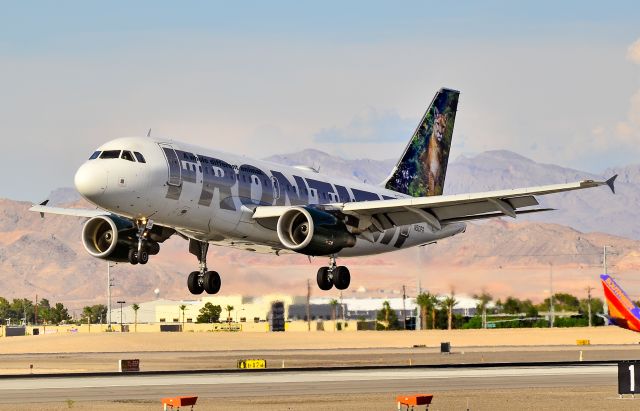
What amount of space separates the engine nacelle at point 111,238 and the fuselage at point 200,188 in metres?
2.58

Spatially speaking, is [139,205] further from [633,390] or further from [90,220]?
[633,390]

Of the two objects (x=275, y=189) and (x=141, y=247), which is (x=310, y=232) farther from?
(x=141, y=247)

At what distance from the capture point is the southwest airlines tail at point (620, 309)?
119062 mm

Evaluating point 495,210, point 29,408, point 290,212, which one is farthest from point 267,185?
point 29,408

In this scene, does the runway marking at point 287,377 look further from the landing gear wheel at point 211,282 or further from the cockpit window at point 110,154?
the cockpit window at point 110,154

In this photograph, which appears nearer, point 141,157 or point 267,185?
point 141,157

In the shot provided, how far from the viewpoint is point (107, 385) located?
61.6m

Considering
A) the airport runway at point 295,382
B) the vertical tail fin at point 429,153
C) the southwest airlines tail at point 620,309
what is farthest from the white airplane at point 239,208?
the southwest airlines tail at point 620,309

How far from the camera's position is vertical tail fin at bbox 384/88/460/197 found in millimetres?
77750

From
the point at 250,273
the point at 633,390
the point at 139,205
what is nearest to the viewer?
the point at 633,390

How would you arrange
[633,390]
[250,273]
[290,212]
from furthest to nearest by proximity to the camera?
1. [250,273]
2. [290,212]
3. [633,390]

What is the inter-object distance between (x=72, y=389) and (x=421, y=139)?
3080cm

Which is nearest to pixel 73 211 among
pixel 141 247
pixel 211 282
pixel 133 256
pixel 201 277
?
pixel 201 277

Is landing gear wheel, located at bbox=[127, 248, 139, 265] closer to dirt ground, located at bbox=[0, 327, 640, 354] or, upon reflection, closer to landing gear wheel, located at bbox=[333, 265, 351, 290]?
landing gear wheel, located at bbox=[333, 265, 351, 290]
